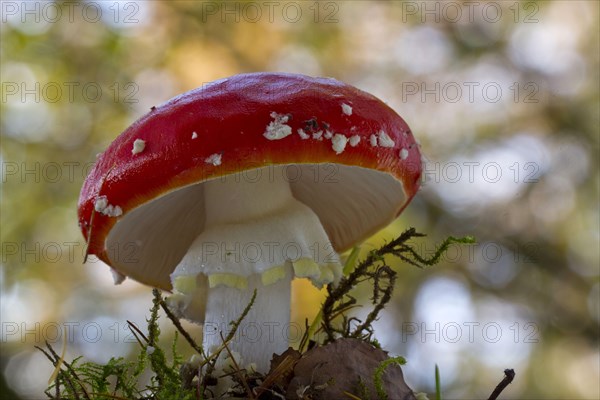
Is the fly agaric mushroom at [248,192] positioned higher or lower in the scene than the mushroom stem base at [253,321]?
higher

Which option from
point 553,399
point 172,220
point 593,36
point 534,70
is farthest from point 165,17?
point 553,399

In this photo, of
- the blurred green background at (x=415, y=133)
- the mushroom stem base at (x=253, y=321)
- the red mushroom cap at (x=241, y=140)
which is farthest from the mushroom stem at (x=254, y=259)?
the blurred green background at (x=415, y=133)

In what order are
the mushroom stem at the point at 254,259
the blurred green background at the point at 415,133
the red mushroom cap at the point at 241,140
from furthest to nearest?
the blurred green background at the point at 415,133, the mushroom stem at the point at 254,259, the red mushroom cap at the point at 241,140

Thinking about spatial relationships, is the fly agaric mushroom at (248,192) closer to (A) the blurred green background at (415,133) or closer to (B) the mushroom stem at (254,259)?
(B) the mushroom stem at (254,259)

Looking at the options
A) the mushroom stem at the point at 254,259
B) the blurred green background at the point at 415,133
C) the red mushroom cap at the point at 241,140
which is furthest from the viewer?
the blurred green background at the point at 415,133

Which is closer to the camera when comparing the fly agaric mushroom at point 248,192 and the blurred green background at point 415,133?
the fly agaric mushroom at point 248,192

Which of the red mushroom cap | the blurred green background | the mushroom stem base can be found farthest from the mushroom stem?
the blurred green background

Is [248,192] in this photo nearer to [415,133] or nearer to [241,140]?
[241,140]

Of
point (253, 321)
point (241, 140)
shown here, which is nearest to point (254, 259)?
point (253, 321)

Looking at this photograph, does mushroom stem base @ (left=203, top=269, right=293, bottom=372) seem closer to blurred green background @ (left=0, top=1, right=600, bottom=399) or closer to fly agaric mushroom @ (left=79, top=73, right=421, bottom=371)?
fly agaric mushroom @ (left=79, top=73, right=421, bottom=371)
